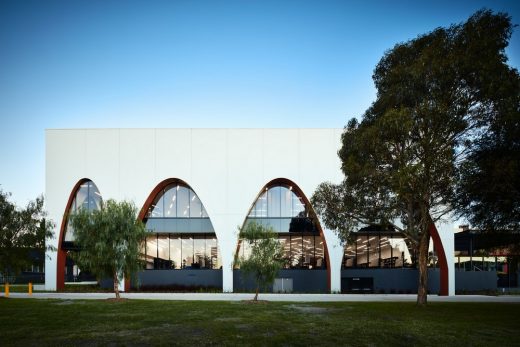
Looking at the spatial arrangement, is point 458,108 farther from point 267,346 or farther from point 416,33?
point 267,346

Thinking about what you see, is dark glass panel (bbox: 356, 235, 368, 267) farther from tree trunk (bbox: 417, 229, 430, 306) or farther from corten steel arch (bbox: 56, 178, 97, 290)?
corten steel arch (bbox: 56, 178, 97, 290)

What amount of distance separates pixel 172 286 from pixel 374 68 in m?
22.2

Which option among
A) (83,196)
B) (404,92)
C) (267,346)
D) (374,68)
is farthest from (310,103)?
(267,346)

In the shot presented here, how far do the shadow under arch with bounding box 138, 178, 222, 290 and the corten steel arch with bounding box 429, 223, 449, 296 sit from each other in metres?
16.4

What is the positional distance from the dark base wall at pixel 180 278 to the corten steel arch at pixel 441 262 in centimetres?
1638

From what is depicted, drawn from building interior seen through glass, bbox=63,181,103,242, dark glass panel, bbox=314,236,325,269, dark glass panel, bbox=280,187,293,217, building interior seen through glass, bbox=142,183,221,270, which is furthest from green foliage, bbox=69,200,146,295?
dark glass panel, bbox=314,236,325,269

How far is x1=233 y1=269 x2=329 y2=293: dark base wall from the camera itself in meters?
34.5

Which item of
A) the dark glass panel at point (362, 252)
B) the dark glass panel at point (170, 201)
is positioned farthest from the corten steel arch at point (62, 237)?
the dark glass panel at point (362, 252)

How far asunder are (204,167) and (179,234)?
5.99m

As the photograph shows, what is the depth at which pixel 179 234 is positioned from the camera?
36000 mm

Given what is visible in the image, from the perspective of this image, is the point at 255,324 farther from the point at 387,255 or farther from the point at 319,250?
the point at 387,255

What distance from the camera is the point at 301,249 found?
35250mm

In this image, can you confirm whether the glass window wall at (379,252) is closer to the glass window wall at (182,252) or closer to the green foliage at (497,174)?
the glass window wall at (182,252)

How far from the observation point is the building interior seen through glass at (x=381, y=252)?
114 feet
